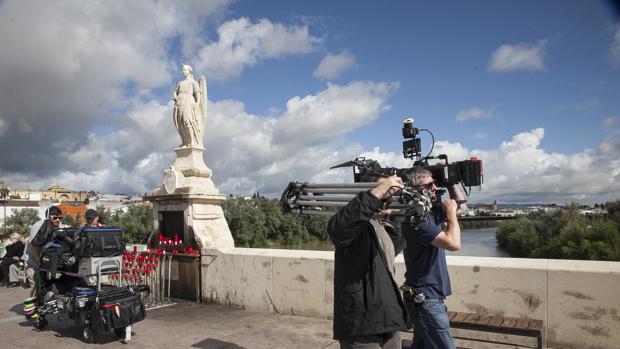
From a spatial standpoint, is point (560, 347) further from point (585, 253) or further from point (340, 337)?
point (585, 253)

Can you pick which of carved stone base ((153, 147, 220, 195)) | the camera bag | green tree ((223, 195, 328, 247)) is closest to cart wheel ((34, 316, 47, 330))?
the camera bag

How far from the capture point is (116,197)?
79.7 metres

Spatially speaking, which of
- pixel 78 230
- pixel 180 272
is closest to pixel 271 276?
pixel 180 272

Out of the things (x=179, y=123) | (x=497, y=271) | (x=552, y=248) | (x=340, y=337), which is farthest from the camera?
(x=552, y=248)

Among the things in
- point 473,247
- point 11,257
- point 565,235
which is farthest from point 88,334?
point 473,247

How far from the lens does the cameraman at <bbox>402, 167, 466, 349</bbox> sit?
113 inches

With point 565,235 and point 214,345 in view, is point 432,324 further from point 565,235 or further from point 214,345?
point 565,235

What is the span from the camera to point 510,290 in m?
4.75

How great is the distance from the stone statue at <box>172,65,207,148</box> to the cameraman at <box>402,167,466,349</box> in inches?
239

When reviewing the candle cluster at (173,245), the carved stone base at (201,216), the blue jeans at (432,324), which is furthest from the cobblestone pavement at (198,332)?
the blue jeans at (432,324)

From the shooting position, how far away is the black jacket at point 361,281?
2.38 m

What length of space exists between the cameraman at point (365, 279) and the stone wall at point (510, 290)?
2682 mm

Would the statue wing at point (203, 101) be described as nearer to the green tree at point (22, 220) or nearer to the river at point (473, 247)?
the river at point (473, 247)

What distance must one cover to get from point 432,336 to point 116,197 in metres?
84.3
